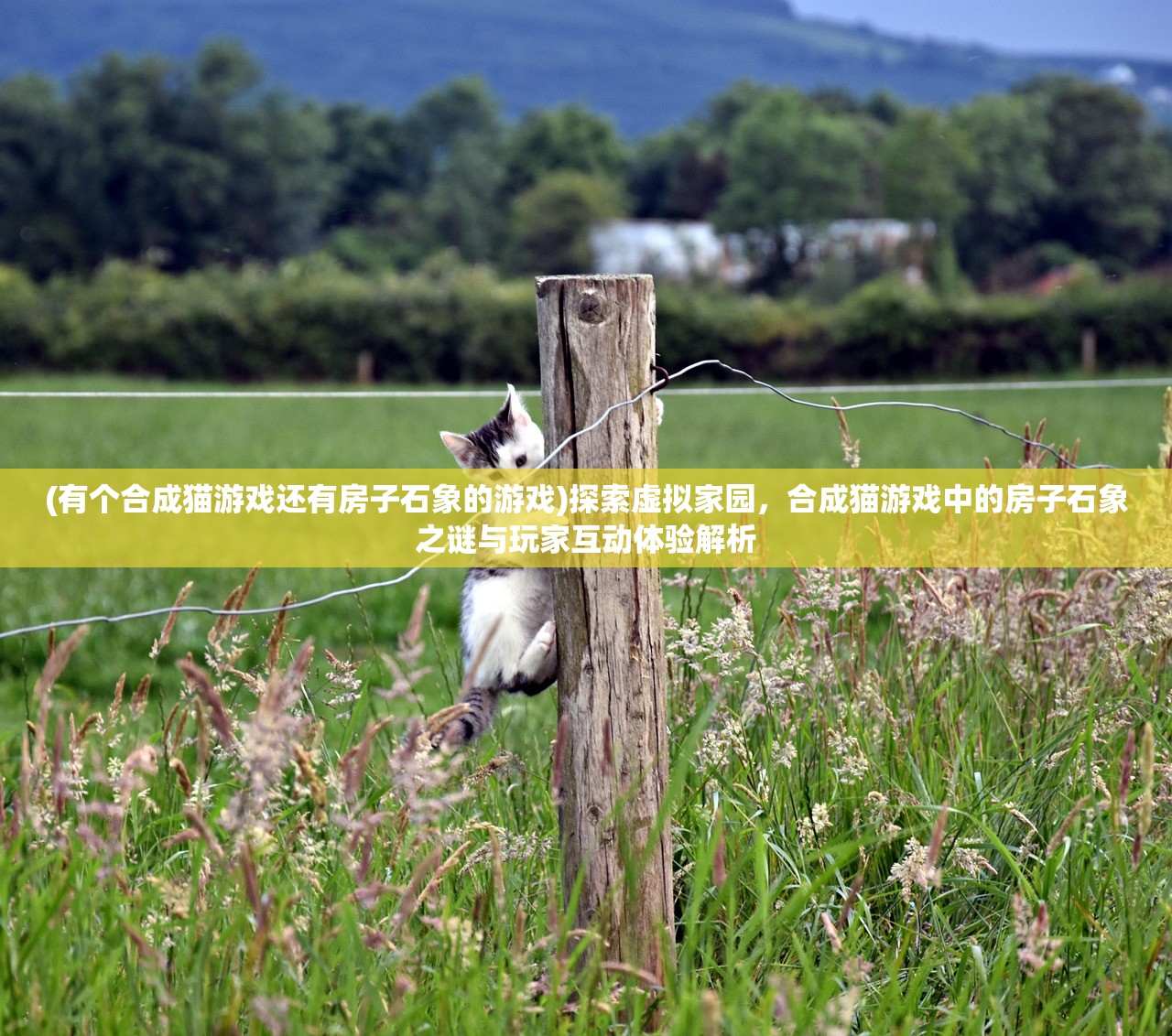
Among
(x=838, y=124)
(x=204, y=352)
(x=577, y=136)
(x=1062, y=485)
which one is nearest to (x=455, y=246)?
(x=577, y=136)

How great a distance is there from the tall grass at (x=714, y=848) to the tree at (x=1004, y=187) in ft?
217

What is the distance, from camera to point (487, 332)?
29.8m

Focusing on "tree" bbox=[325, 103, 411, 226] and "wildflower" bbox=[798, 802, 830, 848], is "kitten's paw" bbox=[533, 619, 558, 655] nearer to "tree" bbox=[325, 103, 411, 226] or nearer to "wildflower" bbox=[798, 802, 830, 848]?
"wildflower" bbox=[798, 802, 830, 848]

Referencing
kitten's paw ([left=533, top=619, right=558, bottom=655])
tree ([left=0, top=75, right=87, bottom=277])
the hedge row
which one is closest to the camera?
kitten's paw ([left=533, top=619, right=558, bottom=655])

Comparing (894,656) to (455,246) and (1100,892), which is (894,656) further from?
(455,246)

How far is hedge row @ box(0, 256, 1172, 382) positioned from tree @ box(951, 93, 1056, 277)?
35677 millimetres

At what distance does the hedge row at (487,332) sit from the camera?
29.7 metres

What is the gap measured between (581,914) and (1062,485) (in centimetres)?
189

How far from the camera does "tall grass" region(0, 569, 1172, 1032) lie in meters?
1.61

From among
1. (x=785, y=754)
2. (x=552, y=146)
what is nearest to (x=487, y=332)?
(x=785, y=754)

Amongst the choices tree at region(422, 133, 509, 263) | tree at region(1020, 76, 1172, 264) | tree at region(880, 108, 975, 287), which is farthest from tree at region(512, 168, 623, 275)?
tree at region(1020, 76, 1172, 264)

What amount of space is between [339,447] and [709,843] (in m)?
14.5

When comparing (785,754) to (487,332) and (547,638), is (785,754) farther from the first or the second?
(487,332)

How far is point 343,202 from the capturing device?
240ft
